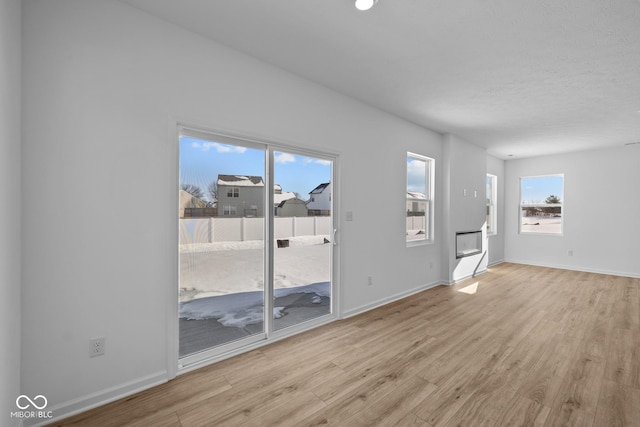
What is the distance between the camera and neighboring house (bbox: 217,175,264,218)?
2553mm

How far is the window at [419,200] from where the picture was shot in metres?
4.67

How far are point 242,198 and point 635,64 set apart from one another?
3.97 m

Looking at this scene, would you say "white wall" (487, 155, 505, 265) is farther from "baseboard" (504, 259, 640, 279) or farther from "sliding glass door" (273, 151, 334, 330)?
"sliding glass door" (273, 151, 334, 330)

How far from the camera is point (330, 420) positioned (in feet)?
5.90

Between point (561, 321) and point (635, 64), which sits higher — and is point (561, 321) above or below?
below

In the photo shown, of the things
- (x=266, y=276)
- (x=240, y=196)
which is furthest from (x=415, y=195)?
(x=240, y=196)

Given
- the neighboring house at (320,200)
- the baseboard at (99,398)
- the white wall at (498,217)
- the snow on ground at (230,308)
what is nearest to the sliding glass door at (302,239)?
the neighboring house at (320,200)

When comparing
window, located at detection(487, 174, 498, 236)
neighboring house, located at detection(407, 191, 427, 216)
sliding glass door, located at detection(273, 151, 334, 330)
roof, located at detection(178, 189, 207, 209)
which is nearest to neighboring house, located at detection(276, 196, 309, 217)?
sliding glass door, located at detection(273, 151, 334, 330)

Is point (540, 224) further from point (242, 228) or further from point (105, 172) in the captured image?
point (105, 172)

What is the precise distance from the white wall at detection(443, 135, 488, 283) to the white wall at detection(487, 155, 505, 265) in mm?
880

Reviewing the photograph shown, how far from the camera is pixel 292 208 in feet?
10.0

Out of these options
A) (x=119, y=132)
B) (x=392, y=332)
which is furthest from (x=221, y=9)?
(x=392, y=332)

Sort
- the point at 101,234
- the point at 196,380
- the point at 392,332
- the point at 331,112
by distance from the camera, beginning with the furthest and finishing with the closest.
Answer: the point at 331,112, the point at 392,332, the point at 196,380, the point at 101,234

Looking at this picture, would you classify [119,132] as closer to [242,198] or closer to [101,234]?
[101,234]
